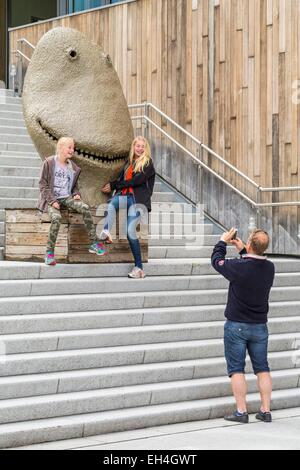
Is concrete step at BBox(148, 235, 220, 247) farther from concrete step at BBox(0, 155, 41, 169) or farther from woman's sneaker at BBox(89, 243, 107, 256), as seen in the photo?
concrete step at BBox(0, 155, 41, 169)

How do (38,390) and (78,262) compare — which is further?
(78,262)

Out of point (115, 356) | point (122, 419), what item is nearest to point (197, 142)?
point (115, 356)

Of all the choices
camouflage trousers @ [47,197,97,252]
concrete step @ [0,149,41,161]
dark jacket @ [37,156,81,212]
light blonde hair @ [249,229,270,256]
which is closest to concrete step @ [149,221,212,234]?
concrete step @ [0,149,41,161]

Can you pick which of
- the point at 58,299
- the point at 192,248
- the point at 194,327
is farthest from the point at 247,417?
the point at 192,248

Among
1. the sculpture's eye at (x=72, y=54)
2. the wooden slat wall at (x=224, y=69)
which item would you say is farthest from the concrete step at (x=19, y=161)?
Result: the sculpture's eye at (x=72, y=54)

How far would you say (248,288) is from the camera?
308 inches

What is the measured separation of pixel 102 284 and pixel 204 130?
5.71 meters

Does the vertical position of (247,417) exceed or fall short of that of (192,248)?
it falls short

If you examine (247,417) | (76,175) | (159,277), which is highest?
(76,175)

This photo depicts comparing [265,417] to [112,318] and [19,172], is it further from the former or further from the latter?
[19,172]
